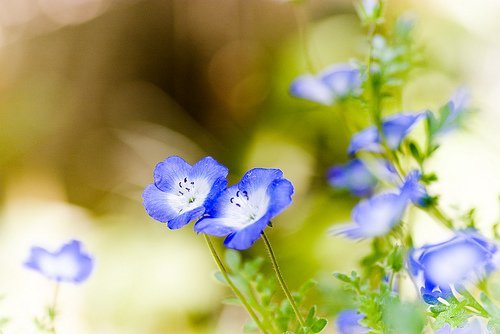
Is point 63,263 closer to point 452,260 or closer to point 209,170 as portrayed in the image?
point 209,170

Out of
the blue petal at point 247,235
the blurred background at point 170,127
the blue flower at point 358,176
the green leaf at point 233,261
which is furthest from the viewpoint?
the blurred background at point 170,127

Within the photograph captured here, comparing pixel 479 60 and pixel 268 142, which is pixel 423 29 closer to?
pixel 479 60

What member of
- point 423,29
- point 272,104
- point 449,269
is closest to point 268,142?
point 272,104

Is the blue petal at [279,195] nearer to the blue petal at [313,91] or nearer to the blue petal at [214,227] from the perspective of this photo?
the blue petal at [214,227]

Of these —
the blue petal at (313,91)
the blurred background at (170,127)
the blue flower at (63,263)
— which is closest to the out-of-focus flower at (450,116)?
the blue petal at (313,91)

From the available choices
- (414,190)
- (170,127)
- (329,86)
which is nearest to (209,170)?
(414,190)

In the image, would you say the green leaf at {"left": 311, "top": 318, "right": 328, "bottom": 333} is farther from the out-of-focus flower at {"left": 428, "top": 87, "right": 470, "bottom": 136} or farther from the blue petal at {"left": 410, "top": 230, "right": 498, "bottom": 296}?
the out-of-focus flower at {"left": 428, "top": 87, "right": 470, "bottom": 136}
